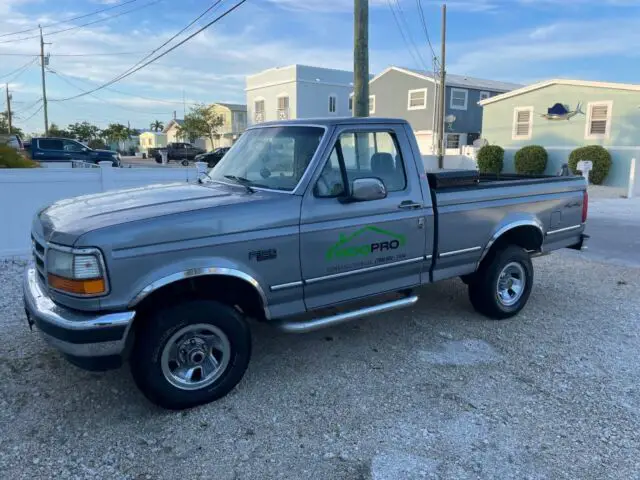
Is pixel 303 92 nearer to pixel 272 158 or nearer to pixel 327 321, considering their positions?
pixel 272 158

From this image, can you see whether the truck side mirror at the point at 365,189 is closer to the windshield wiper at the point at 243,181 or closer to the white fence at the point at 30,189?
the windshield wiper at the point at 243,181

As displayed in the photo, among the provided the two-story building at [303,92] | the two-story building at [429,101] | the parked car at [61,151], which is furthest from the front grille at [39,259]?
the two-story building at [303,92]

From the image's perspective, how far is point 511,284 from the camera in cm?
554

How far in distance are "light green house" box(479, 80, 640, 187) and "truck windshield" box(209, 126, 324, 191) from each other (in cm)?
1837

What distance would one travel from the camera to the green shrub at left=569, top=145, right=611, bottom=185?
20344 mm

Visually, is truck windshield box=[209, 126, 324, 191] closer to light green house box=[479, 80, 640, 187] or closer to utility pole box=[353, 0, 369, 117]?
utility pole box=[353, 0, 369, 117]

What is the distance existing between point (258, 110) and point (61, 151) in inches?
848

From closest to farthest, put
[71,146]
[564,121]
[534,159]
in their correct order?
[534,159] → [564,121] → [71,146]

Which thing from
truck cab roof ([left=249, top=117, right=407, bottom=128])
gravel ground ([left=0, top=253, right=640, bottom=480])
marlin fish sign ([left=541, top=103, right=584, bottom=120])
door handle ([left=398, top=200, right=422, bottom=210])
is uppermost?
marlin fish sign ([left=541, top=103, right=584, bottom=120])

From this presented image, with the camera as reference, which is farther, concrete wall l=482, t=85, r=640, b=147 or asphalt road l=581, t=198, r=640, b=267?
concrete wall l=482, t=85, r=640, b=147

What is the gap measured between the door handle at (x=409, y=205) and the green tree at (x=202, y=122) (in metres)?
53.0

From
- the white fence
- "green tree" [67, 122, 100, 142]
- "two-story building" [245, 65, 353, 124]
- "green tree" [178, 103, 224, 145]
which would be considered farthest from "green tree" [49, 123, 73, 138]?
the white fence

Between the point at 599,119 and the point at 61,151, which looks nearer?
the point at 599,119

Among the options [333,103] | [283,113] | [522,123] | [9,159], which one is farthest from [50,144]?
[522,123]
